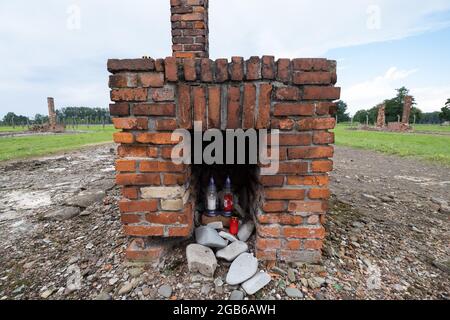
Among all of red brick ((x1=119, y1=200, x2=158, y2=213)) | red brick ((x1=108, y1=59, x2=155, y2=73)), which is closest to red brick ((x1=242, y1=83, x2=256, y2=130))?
red brick ((x1=108, y1=59, x2=155, y2=73))

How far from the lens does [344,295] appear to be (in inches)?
56.7

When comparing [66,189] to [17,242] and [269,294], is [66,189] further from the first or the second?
[269,294]

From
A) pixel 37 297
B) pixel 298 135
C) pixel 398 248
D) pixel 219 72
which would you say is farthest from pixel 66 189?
pixel 398 248

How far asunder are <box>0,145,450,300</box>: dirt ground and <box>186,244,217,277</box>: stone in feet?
0.16

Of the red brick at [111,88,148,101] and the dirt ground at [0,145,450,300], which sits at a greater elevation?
the red brick at [111,88,148,101]

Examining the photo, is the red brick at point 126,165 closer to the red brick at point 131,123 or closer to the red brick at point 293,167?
the red brick at point 131,123

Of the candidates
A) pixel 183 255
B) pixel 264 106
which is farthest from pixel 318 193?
pixel 183 255

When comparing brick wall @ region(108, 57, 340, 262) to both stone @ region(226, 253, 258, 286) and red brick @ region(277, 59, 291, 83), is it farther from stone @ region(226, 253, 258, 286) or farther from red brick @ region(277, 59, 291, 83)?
stone @ region(226, 253, 258, 286)

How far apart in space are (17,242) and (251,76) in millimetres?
2433

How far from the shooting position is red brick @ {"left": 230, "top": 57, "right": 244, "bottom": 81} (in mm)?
1451

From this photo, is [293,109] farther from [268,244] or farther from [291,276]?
[291,276]

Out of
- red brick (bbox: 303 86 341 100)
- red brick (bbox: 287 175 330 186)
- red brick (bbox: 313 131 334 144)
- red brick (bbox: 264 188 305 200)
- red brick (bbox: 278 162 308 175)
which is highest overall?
red brick (bbox: 303 86 341 100)
